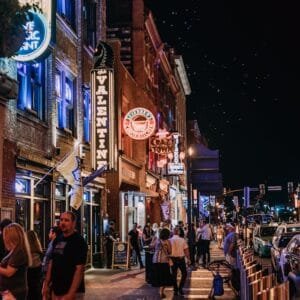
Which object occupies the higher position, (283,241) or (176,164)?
(176,164)

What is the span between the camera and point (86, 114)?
24266mm

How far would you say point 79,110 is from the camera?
22.9m

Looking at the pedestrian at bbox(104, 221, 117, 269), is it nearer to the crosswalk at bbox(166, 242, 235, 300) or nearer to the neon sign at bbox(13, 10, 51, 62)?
the crosswalk at bbox(166, 242, 235, 300)

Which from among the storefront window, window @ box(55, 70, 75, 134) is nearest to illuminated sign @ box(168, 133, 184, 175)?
window @ box(55, 70, 75, 134)

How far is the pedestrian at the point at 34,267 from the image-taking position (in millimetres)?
12258

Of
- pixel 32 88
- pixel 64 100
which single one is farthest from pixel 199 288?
pixel 64 100

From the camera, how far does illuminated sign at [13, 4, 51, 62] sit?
15094 mm

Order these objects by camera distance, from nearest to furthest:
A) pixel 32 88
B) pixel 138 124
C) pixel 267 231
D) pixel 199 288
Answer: pixel 199 288
pixel 32 88
pixel 138 124
pixel 267 231

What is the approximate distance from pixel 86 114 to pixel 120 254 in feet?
17.3

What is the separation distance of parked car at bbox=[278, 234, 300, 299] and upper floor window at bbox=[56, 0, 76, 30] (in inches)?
424

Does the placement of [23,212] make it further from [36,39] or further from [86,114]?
[86,114]

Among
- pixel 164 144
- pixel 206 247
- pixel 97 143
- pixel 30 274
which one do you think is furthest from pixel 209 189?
pixel 30 274

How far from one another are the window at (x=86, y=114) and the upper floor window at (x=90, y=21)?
208 centimetres

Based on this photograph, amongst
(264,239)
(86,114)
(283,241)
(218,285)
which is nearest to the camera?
(218,285)
